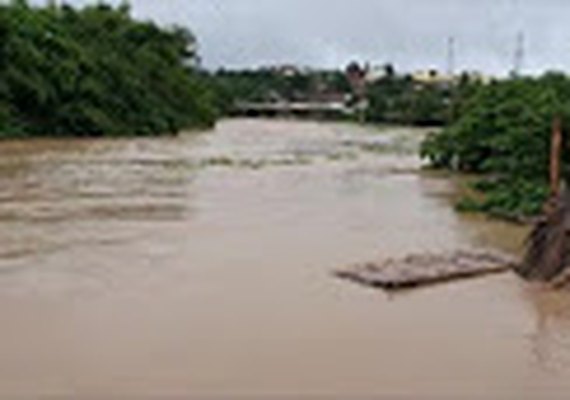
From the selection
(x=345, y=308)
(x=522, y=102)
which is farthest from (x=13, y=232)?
(x=522, y=102)

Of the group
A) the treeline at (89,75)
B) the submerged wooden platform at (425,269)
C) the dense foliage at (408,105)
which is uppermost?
the treeline at (89,75)

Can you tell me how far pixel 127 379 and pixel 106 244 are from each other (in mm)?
5067

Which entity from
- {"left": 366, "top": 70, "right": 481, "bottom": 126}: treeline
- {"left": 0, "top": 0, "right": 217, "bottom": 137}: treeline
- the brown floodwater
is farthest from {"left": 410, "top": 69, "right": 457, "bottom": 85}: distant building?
the brown floodwater

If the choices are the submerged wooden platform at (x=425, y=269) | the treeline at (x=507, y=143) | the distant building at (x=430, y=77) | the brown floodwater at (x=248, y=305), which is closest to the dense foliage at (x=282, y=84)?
the distant building at (x=430, y=77)

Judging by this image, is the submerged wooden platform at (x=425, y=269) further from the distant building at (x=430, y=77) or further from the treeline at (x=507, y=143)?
the distant building at (x=430, y=77)

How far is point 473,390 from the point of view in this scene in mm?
6250

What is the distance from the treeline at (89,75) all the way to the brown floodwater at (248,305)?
1619 cm

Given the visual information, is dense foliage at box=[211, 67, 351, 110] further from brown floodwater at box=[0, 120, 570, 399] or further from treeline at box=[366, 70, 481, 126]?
brown floodwater at box=[0, 120, 570, 399]

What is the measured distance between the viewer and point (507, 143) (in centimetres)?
1856

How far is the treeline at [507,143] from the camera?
51.4 ft

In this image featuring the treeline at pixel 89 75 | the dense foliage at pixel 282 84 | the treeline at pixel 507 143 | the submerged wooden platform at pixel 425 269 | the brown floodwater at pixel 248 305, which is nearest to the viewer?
the brown floodwater at pixel 248 305

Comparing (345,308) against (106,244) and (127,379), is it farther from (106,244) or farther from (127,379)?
(106,244)

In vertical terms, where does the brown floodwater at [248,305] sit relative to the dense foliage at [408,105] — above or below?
above

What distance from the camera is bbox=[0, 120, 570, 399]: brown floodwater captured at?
6348 mm
